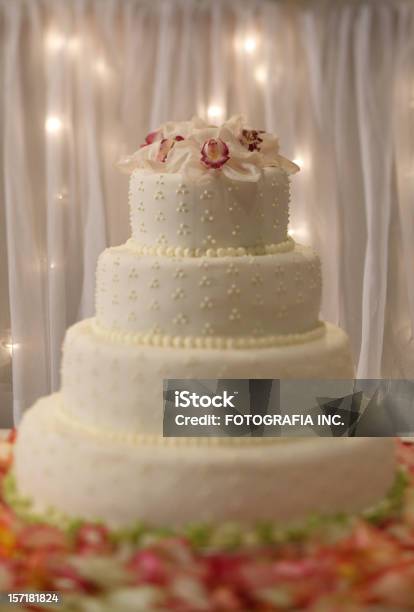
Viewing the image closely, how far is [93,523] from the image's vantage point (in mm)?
2160

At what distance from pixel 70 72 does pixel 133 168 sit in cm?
199

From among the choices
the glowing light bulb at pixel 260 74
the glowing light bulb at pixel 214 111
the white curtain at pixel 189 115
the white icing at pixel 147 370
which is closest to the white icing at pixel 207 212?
the white icing at pixel 147 370

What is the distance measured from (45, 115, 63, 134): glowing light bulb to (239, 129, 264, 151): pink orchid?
2098mm

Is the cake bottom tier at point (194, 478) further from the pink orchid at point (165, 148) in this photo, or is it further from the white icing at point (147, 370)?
the pink orchid at point (165, 148)

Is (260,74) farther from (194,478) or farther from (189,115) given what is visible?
(194,478)

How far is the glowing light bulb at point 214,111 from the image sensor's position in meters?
4.43

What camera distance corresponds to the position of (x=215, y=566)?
1959mm

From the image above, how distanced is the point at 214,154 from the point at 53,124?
2.23 meters

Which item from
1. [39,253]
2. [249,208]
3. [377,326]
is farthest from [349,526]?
[39,253]

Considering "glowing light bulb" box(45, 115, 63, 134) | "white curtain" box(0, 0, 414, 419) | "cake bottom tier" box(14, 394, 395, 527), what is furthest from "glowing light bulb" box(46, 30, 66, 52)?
"cake bottom tier" box(14, 394, 395, 527)

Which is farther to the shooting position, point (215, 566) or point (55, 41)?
point (55, 41)

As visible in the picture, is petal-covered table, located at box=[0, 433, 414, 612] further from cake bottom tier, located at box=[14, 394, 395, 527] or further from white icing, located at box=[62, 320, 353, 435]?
white icing, located at box=[62, 320, 353, 435]

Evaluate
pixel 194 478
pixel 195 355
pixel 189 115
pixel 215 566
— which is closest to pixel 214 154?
pixel 195 355

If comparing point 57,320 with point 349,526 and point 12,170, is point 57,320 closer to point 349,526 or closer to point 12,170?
point 12,170
